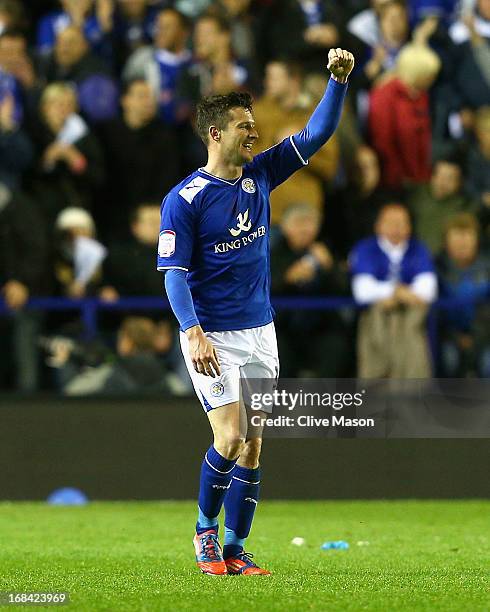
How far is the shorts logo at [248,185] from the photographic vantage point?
685 centimetres

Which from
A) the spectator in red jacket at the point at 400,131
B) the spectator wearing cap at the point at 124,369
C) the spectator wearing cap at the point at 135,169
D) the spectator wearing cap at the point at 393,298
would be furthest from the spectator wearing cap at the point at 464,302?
the spectator wearing cap at the point at 135,169

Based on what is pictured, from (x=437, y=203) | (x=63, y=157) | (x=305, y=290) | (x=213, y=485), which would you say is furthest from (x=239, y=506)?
(x=437, y=203)

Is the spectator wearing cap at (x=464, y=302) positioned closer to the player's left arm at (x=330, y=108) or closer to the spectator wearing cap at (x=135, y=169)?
the spectator wearing cap at (x=135, y=169)

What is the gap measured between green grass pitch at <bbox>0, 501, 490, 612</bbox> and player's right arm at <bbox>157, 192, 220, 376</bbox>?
1.05 meters

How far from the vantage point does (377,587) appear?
616 centimetres

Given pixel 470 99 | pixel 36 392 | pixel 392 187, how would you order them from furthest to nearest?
pixel 470 99
pixel 392 187
pixel 36 392

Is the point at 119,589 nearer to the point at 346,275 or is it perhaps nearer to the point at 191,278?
the point at 191,278

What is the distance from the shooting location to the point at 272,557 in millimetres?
7613

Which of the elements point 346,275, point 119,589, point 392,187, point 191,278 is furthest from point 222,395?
point 392,187

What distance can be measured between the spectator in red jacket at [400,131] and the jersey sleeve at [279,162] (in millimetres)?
5272

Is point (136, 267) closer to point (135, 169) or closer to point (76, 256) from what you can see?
point (76, 256)

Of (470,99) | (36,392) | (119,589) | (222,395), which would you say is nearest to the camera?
(119,589)

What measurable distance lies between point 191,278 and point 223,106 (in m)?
0.86

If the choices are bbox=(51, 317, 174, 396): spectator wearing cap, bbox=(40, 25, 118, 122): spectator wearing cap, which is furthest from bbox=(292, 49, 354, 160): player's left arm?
bbox=(40, 25, 118, 122): spectator wearing cap
